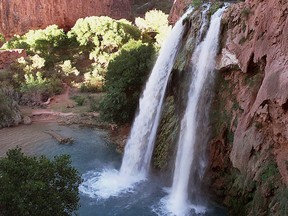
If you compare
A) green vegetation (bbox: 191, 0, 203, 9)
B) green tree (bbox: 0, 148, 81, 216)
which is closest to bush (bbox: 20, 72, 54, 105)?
green vegetation (bbox: 191, 0, 203, 9)

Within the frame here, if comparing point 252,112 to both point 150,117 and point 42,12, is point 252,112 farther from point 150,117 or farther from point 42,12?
point 42,12

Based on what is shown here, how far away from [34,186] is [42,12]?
105ft

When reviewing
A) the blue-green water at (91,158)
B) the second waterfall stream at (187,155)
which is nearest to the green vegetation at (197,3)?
the second waterfall stream at (187,155)

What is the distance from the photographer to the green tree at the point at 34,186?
8984 mm

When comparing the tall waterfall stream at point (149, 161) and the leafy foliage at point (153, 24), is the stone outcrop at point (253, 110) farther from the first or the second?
the leafy foliage at point (153, 24)

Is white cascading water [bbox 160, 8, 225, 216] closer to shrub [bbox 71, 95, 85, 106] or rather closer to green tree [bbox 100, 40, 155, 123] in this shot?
green tree [bbox 100, 40, 155, 123]

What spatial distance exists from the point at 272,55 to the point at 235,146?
3.50 meters

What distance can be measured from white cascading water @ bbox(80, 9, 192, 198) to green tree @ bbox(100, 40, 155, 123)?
1.35m

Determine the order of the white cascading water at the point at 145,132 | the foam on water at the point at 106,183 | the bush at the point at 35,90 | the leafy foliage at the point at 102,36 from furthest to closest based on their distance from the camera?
1. the leafy foliage at the point at 102,36
2. the bush at the point at 35,90
3. the white cascading water at the point at 145,132
4. the foam on water at the point at 106,183

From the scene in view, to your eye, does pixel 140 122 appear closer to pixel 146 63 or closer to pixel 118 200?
pixel 146 63

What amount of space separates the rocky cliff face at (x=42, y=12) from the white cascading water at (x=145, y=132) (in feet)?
74.3

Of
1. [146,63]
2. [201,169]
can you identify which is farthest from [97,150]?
[201,169]

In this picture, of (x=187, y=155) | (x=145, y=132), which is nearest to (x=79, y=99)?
(x=145, y=132)

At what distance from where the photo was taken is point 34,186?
8906 mm
